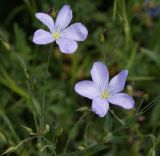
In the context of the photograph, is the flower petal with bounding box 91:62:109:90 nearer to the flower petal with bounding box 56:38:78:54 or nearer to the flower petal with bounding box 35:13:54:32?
the flower petal with bounding box 56:38:78:54

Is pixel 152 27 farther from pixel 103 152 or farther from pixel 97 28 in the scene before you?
pixel 103 152

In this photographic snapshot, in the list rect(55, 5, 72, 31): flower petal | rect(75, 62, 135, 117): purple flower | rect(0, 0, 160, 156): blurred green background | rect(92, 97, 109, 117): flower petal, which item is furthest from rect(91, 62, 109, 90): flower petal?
rect(0, 0, 160, 156): blurred green background

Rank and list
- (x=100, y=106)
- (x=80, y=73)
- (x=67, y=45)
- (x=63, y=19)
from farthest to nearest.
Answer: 1. (x=80, y=73)
2. (x=63, y=19)
3. (x=67, y=45)
4. (x=100, y=106)

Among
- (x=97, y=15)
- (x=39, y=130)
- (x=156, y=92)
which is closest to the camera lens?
(x=39, y=130)

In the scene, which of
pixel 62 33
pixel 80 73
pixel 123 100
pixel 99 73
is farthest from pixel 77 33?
pixel 80 73

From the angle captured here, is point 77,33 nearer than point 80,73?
Yes

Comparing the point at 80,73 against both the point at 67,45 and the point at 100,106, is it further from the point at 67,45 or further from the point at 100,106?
the point at 100,106

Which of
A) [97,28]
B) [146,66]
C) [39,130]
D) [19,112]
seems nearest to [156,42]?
[146,66]
